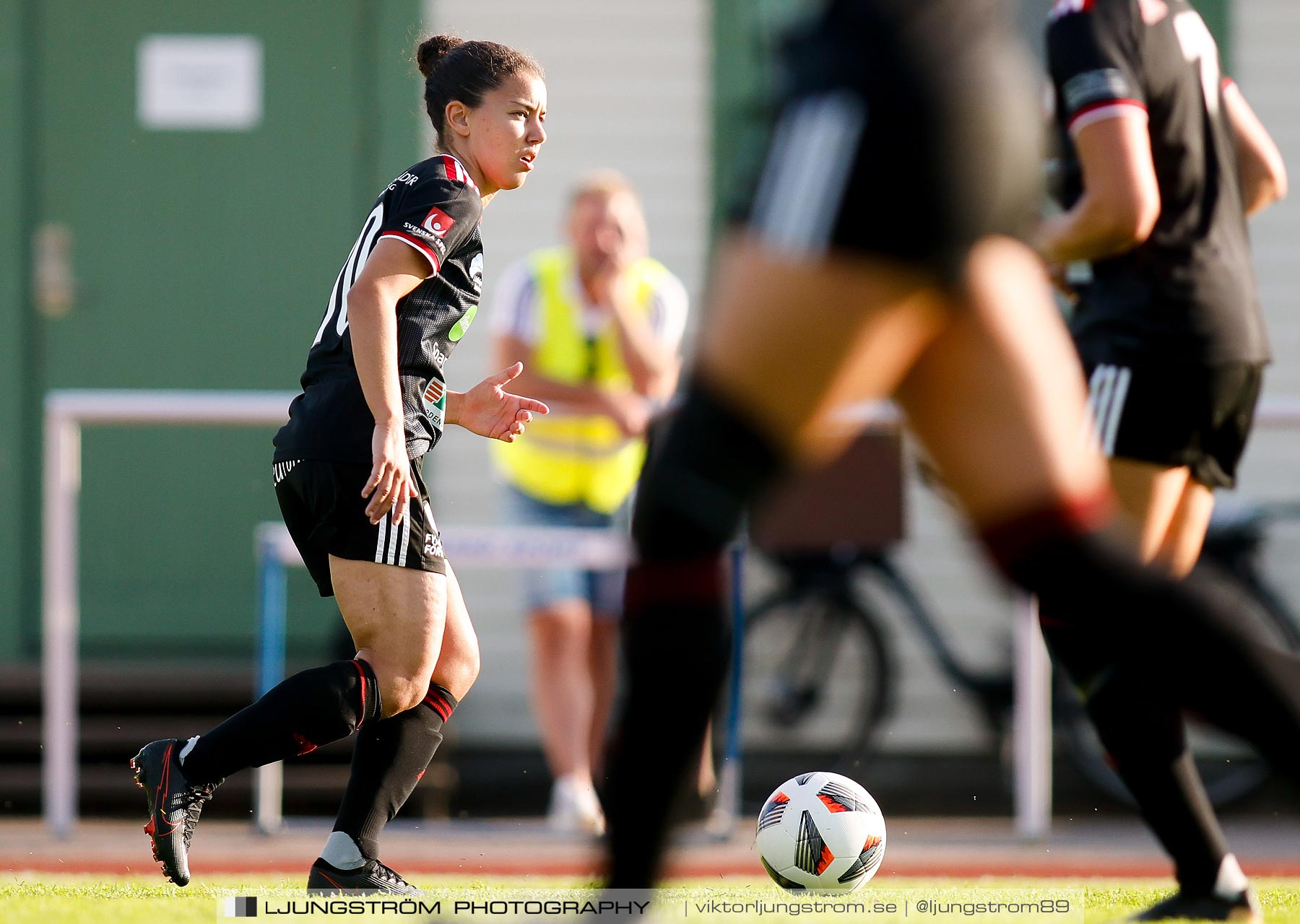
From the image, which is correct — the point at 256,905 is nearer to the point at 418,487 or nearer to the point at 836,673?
the point at 418,487

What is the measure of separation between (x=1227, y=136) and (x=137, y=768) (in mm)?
2509

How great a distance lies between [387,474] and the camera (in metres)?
3.16

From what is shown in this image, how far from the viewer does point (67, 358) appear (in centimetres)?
762

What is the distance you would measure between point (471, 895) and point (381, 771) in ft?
1.58

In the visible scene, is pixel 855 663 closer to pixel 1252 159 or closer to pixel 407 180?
pixel 1252 159

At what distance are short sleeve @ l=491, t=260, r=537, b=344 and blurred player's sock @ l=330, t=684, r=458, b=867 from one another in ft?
10.2

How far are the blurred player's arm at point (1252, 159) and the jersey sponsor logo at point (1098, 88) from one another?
0.41 m

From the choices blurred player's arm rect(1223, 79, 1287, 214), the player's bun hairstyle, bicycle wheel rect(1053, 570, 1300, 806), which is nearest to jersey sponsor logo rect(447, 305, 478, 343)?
the player's bun hairstyle

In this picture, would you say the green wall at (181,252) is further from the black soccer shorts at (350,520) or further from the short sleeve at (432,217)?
the short sleeve at (432,217)

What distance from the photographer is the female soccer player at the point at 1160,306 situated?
3.25 metres

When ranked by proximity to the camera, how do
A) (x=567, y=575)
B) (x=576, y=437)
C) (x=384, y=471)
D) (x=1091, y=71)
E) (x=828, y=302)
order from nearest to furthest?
(x=828, y=302)
(x=384, y=471)
(x=1091, y=71)
(x=567, y=575)
(x=576, y=437)

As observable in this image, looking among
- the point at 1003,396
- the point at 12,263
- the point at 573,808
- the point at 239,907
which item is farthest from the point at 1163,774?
the point at 12,263

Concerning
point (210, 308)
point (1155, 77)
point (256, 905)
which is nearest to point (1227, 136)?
point (1155, 77)

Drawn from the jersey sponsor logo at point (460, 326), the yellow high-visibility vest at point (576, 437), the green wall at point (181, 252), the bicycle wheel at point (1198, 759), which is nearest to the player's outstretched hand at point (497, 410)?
the jersey sponsor logo at point (460, 326)
